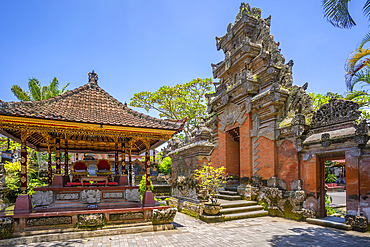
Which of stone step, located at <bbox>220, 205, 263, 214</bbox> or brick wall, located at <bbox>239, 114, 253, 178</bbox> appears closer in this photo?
stone step, located at <bbox>220, 205, 263, 214</bbox>

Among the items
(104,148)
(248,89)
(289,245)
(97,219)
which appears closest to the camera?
(289,245)

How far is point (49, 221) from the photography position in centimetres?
677

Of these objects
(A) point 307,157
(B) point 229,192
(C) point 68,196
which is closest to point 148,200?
(C) point 68,196

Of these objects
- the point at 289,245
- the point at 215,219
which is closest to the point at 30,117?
the point at 215,219

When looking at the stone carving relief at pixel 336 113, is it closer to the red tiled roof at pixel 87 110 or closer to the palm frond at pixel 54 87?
the red tiled roof at pixel 87 110

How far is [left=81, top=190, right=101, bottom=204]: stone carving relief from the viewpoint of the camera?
7.86 m

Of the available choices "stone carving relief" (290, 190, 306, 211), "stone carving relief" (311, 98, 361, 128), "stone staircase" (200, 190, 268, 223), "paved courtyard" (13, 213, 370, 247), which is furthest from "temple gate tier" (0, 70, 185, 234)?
"stone carving relief" (311, 98, 361, 128)

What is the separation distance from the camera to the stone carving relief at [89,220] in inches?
274

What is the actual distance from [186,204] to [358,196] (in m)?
6.66

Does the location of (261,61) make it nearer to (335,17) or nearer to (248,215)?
(335,17)

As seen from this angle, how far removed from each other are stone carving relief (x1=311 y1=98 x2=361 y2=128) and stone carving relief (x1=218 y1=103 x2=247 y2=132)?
12.2 ft

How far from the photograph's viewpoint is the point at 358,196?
7027mm

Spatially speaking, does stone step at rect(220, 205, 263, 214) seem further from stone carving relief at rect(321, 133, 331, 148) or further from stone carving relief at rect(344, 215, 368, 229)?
stone carving relief at rect(321, 133, 331, 148)

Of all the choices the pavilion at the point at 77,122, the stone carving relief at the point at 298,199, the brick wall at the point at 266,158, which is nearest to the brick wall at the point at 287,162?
the brick wall at the point at 266,158
